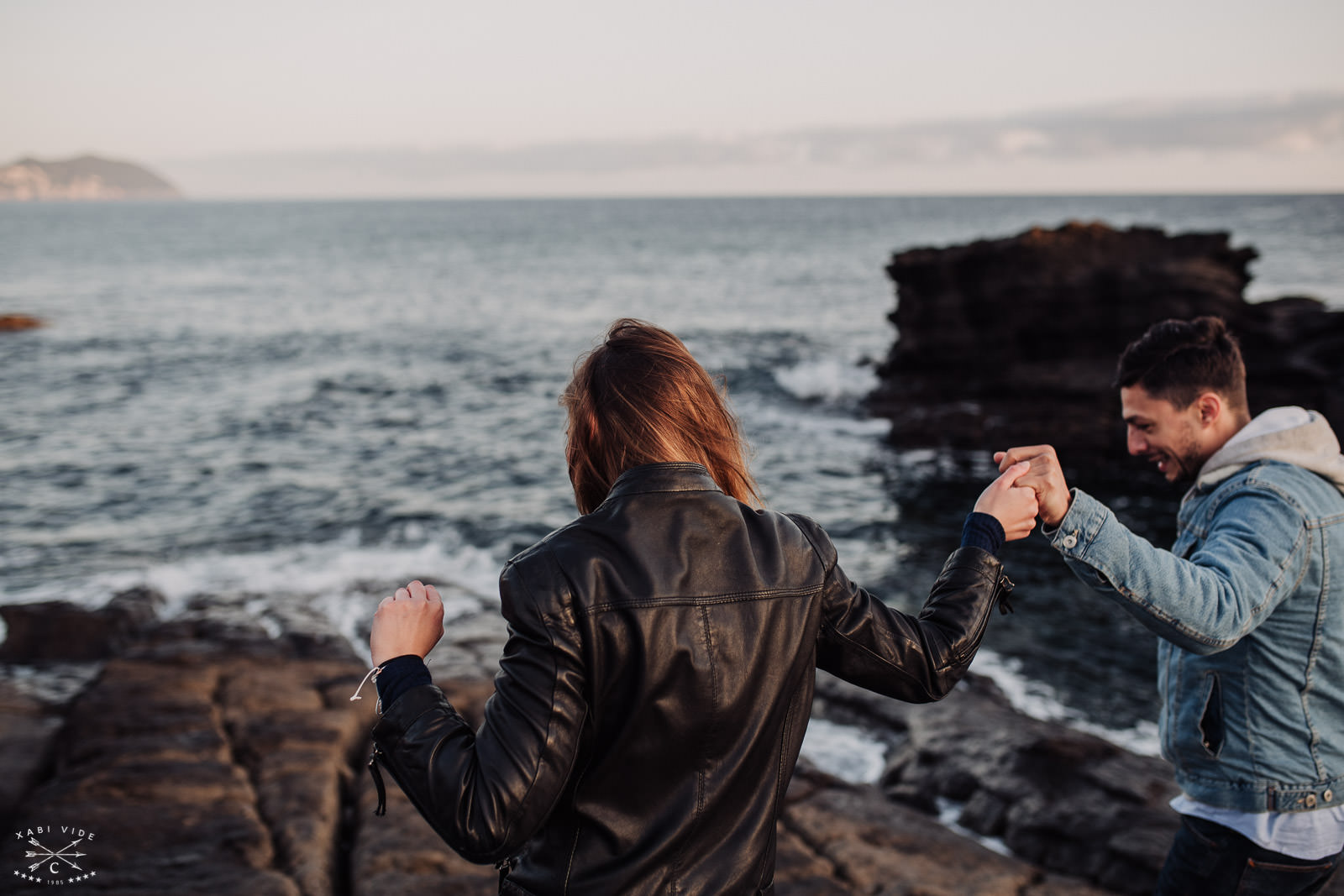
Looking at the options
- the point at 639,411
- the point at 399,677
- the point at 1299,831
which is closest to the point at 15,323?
the point at 399,677

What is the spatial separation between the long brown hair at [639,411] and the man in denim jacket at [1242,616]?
35.8 inches

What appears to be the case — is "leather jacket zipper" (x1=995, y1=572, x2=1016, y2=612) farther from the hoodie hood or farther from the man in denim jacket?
the hoodie hood

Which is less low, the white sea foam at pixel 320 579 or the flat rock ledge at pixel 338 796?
the flat rock ledge at pixel 338 796

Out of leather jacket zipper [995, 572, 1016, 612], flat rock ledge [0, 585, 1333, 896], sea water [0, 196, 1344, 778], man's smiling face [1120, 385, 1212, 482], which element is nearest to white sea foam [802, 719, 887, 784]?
sea water [0, 196, 1344, 778]

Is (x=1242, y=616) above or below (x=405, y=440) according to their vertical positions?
above

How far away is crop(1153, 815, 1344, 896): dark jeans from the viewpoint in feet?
8.33

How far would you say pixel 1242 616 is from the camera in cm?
227

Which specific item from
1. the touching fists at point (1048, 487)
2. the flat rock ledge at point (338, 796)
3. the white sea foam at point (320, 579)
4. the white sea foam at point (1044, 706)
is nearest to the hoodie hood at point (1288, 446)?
the touching fists at point (1048, 487)

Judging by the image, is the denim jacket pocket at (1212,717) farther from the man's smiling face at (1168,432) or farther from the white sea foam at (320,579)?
the white sea foam at (320,579)

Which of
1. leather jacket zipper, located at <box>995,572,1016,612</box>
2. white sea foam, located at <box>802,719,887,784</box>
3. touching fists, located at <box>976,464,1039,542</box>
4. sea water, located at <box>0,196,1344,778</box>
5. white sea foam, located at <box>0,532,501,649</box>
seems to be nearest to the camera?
leather jacket zipper, located at <box>995,572,1016,612</box>

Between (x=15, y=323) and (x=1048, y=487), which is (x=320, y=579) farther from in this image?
(x=15, y=323)

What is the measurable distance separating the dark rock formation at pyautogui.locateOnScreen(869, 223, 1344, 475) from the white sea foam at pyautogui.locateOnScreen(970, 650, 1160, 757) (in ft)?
27.9

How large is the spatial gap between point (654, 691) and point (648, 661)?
0.06 meters

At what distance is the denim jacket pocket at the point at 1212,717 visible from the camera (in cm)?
265
